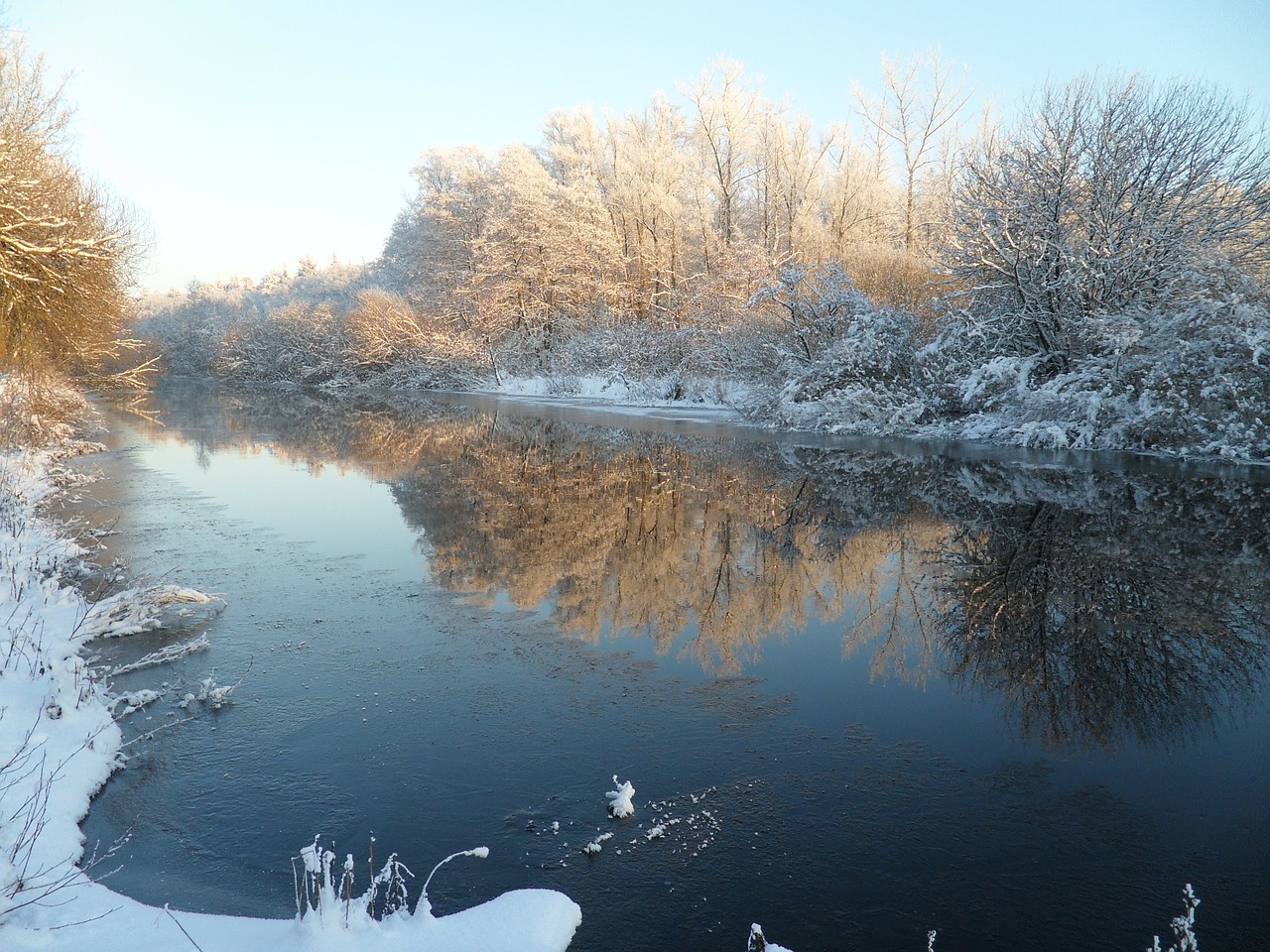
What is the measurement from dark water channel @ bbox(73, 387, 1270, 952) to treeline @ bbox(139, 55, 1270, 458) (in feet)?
20.6

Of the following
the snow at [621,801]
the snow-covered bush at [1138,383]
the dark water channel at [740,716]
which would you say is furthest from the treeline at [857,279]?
the snow at [621,801]

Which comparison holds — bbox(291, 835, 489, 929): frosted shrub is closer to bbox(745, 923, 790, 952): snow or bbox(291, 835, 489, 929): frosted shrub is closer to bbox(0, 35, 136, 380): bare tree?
bbox(745, 923, 790, 952): snow

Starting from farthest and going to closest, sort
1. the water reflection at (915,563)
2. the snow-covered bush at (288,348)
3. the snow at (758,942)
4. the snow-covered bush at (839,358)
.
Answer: the snow-covered bush at (288,348)
the snow-covered bush at (839,358)
the water reflection at (915,563)
the snow at (758,942)

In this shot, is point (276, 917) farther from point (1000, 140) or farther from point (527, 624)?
point (1000, 140)

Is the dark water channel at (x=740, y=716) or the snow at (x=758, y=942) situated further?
the dark water channel at (x=740, y=716)

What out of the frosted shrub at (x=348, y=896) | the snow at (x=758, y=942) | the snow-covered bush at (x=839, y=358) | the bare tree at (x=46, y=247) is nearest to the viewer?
the frosted shrub at (x=348, y=896)

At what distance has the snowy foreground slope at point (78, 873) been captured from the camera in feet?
9.78

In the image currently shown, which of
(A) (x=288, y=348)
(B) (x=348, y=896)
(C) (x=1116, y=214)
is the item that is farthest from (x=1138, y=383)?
(A) (x=288, y=348)

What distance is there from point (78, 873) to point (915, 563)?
24.1ft

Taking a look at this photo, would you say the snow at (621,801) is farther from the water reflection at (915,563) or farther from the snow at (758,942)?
the water reflection at (915,563)

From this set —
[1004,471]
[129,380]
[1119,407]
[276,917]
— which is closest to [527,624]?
[276,917]

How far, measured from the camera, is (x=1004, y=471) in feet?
47.2

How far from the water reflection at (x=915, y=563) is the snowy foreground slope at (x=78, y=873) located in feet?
9.87

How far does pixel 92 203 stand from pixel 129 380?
151 inches
